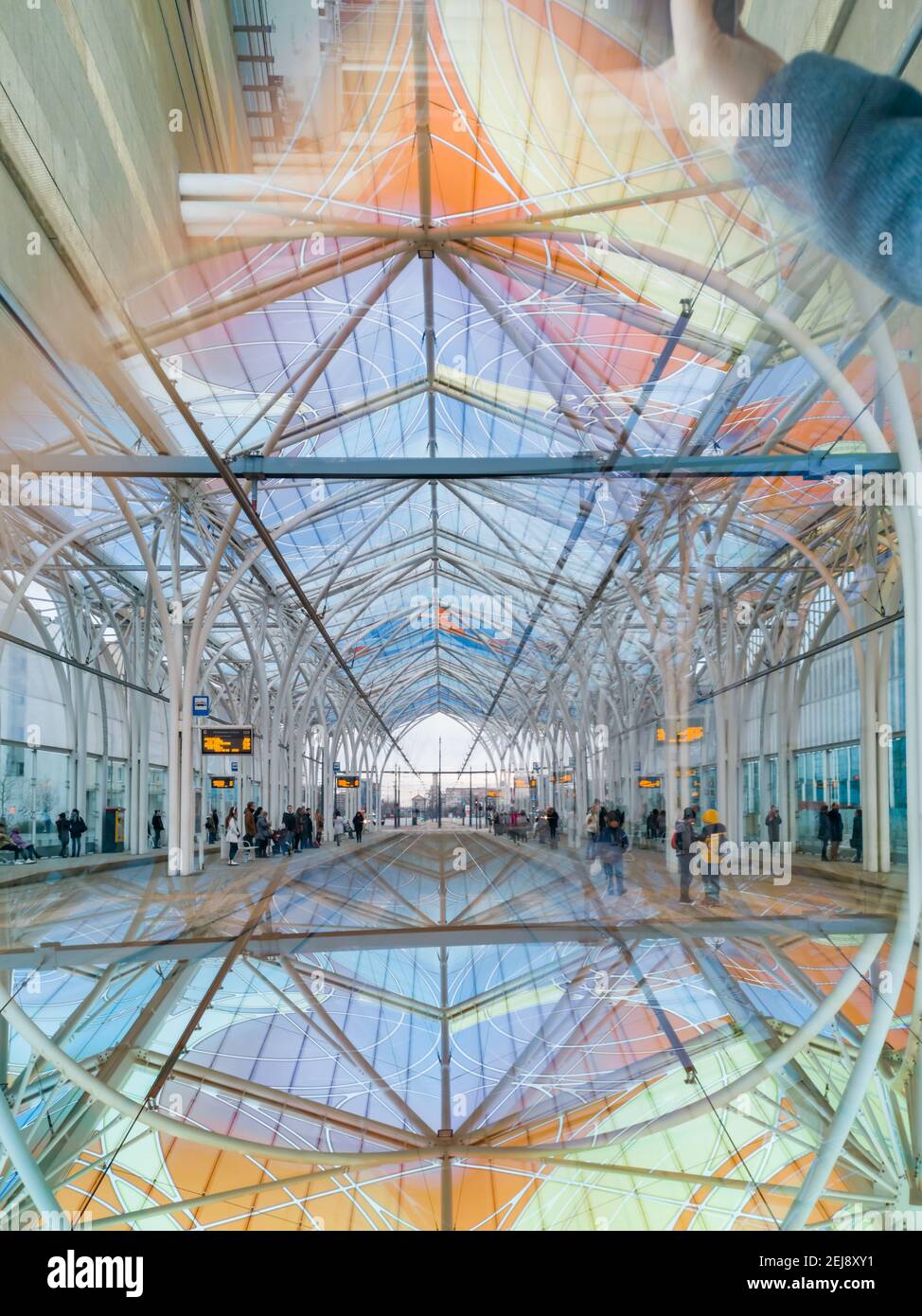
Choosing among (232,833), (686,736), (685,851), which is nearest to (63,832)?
(232,833)

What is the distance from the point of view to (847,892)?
19.7 m

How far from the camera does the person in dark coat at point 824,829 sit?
2915cm

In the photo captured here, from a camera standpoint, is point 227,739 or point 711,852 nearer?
point 711,852

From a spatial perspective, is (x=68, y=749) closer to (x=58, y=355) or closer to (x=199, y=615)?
(x=199, y=615)

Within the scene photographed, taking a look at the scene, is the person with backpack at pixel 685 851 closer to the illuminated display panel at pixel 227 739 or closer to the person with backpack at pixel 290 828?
the illuminated display panel at pixel 227 739

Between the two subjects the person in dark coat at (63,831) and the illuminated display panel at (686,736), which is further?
the person in dark coat at (63,831)

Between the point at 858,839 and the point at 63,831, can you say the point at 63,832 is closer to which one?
the point at 63,831

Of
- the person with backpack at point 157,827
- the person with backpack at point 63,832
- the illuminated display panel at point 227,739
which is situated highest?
the illuminated display panel at point 227,739

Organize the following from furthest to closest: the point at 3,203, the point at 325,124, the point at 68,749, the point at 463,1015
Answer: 1. the point at 68,749
2. the point at 325,124
3. the point at 3,203
4. the point at 463,1015

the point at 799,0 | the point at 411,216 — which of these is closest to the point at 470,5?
the point at 799,0

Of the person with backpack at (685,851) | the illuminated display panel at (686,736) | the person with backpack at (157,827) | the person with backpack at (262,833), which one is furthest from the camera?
the person with backpack at (157,827)

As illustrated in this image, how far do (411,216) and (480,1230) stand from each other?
1820 cm

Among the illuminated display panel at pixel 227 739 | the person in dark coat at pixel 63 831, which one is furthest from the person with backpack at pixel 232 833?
the person in dark coat at pixel 63 831

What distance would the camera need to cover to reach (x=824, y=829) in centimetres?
3077
